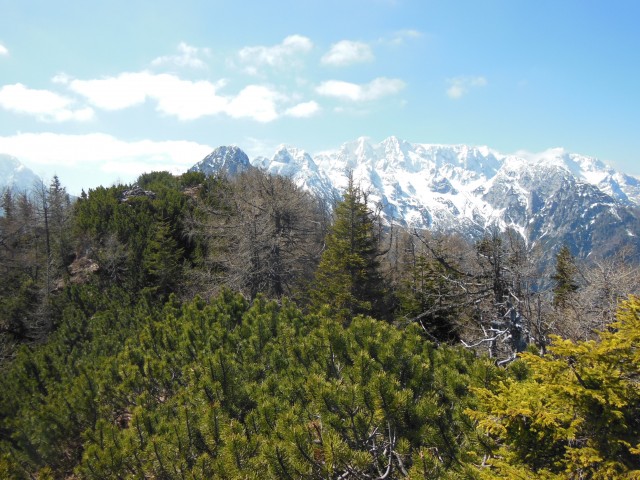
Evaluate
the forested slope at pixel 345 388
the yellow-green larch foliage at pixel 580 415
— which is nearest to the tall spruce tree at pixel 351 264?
the forested slope at pixel 345 388

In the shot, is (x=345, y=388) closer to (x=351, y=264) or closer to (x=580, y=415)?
(x=580, y=415)

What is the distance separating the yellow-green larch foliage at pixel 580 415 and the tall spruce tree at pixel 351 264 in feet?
49.9

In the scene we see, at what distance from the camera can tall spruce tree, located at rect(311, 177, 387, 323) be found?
18250 mm

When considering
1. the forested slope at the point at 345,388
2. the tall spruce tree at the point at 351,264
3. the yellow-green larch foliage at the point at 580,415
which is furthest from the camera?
the tall spruce tree at the point at 351,264

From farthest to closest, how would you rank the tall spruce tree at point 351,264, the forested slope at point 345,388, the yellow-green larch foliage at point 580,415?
the tall spruce tree at point 351,264
the forested slope at point 345,388
the yellow-green larch foliage at point 580,415

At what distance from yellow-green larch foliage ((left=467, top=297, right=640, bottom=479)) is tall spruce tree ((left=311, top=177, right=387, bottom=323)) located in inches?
598

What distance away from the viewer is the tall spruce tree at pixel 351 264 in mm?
18250

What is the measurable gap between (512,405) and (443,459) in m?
1.42

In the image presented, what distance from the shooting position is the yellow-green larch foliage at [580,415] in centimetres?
239

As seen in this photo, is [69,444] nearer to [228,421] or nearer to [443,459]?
[228,421]

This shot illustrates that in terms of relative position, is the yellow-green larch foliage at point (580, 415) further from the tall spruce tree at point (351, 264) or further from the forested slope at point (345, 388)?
the tall spruce tree at point (351, 264)

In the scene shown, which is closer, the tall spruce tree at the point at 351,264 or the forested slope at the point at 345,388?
the forested slope at the point at 345,388

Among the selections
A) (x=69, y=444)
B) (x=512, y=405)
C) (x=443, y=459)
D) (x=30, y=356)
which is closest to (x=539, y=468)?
(x=512, y=405)

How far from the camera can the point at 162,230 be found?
85.6 ft
